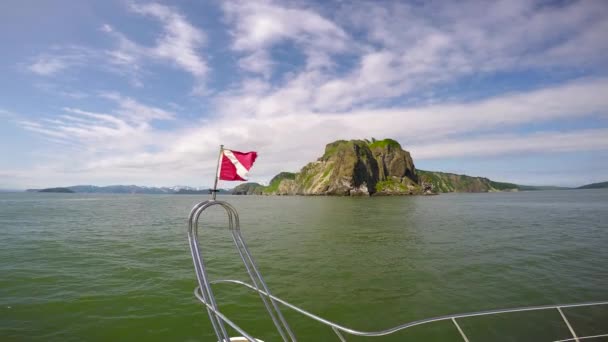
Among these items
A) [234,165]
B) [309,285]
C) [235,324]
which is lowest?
[309,285]

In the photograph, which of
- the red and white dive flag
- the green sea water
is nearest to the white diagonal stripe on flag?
the red and white dive flag

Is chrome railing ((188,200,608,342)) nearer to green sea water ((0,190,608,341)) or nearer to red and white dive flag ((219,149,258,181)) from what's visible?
red and white dive flag ((219,149,258,181))

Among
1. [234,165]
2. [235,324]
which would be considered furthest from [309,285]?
[234,165]

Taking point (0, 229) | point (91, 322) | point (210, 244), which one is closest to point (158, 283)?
point (91, 322)

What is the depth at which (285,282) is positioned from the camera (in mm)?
16141

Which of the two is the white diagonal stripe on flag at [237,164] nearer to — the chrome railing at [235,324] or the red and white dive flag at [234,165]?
the red and white dive flag at [234,165]

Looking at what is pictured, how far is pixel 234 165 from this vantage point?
6715 millimetres

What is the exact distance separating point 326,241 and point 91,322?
2089 centimetres

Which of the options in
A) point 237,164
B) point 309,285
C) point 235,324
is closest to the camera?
point 235,324

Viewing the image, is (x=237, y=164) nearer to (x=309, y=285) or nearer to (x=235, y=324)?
(x=235, y=324)

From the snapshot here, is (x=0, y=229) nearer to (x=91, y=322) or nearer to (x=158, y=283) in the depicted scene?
(x=158, y=283)

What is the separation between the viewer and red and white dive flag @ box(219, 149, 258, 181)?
6654 millimetres

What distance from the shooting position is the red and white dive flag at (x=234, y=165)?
21.8 ft

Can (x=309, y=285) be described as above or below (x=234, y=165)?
below
